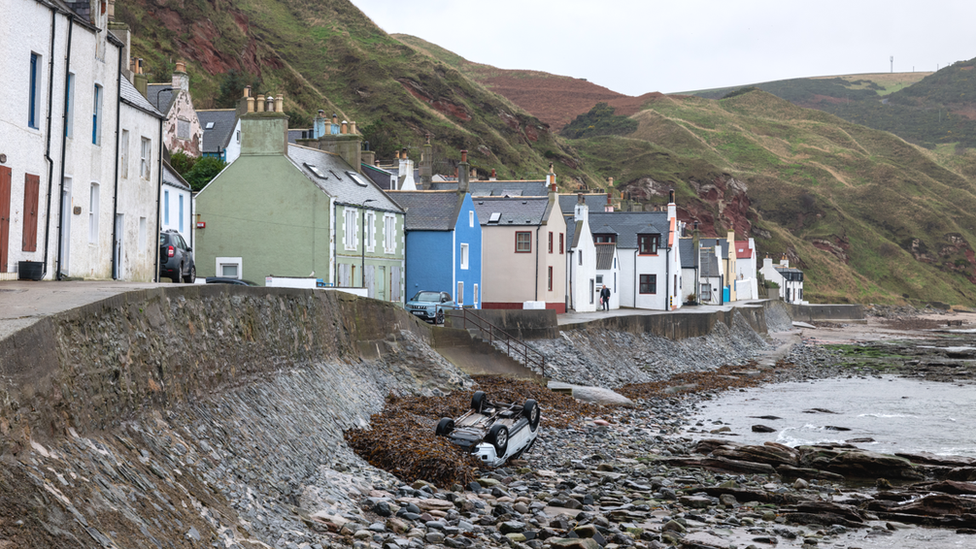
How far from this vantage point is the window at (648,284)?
6494cm

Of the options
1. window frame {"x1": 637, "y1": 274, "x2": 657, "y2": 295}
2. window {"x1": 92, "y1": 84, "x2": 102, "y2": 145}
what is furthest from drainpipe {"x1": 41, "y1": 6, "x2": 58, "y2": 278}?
window frame {"x1": 637, "y1": 274, "x2": 657, "y2": 295}

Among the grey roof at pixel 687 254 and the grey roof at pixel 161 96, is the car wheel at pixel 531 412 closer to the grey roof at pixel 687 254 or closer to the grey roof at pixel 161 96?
the grey roof at pixel 161 96

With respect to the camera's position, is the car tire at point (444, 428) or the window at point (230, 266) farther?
the window at point (230, 266)

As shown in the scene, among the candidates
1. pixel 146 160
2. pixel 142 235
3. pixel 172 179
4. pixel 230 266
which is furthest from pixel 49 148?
pixel 230 266

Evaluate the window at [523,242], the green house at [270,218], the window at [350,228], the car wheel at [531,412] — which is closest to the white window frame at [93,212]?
the car wheel at [531,412]

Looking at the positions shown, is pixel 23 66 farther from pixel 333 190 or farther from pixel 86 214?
pixel 333 190

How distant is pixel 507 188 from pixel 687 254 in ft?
72.5

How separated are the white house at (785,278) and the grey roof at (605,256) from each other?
67112 mm

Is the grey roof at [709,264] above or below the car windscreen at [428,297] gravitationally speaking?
above

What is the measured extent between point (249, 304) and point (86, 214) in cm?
648

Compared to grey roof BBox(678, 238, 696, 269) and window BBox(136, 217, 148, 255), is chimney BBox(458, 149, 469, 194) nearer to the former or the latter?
window BBox(136, 217, 148, 255)

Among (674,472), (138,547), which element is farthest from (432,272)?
(138,547)

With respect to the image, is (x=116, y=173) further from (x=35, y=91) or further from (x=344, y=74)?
(x=344, y=74)

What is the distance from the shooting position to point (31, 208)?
1762 centimetres
